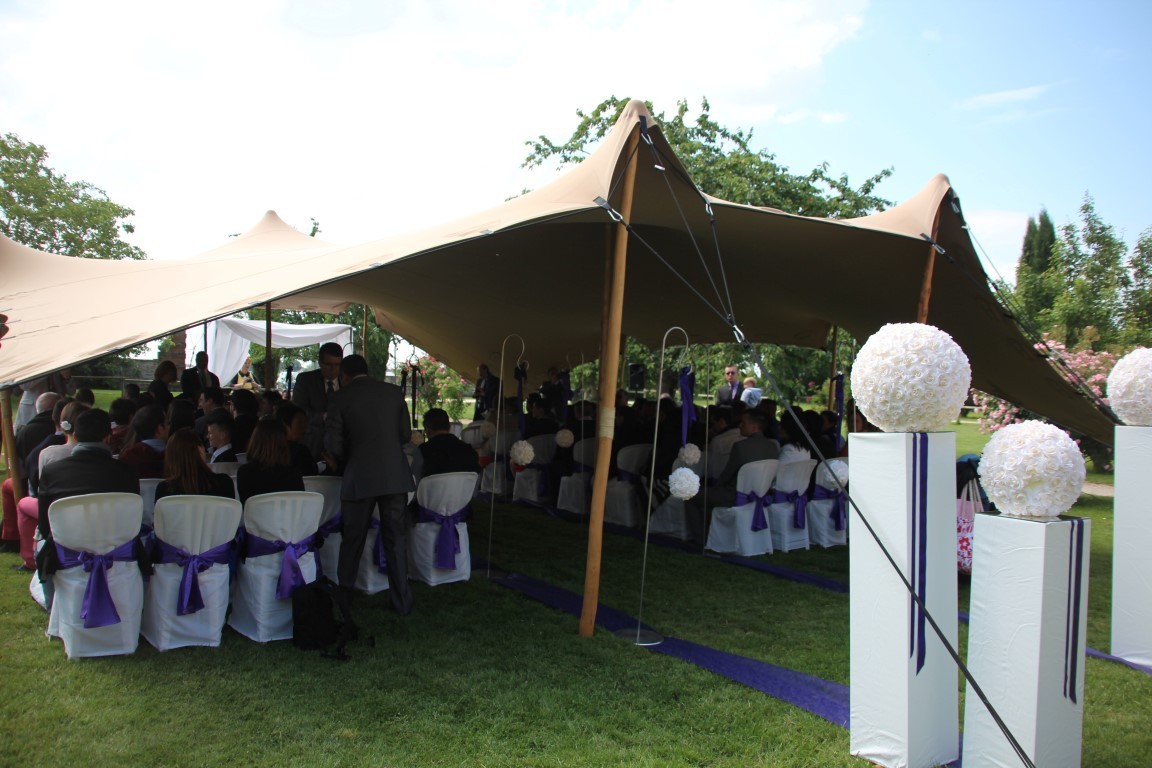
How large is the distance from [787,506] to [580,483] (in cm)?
224

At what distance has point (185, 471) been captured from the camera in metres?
3.92

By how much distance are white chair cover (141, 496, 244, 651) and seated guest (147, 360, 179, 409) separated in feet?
9.34

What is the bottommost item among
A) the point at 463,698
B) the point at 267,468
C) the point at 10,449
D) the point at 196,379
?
the point at 463,698

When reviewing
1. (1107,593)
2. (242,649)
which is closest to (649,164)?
(242,649)

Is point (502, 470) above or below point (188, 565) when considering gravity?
above

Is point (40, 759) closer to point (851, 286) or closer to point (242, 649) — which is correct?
point (242, 649)

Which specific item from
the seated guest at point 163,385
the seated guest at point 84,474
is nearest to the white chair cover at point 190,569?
the seated guest at point 84,474

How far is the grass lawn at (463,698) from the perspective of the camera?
9.77 feet

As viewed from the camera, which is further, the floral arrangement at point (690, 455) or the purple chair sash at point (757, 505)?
the purple chair sash at point (757, 505)

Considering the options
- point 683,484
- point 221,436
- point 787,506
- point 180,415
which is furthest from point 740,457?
point 180,415

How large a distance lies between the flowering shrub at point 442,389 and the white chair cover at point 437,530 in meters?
12.8

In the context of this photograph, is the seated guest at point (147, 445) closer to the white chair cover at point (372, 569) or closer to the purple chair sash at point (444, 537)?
the white chair cover at point (372, 569)

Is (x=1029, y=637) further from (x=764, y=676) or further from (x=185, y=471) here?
(x=185, y=471)

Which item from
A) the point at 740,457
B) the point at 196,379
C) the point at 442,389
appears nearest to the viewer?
the point at 740,457
